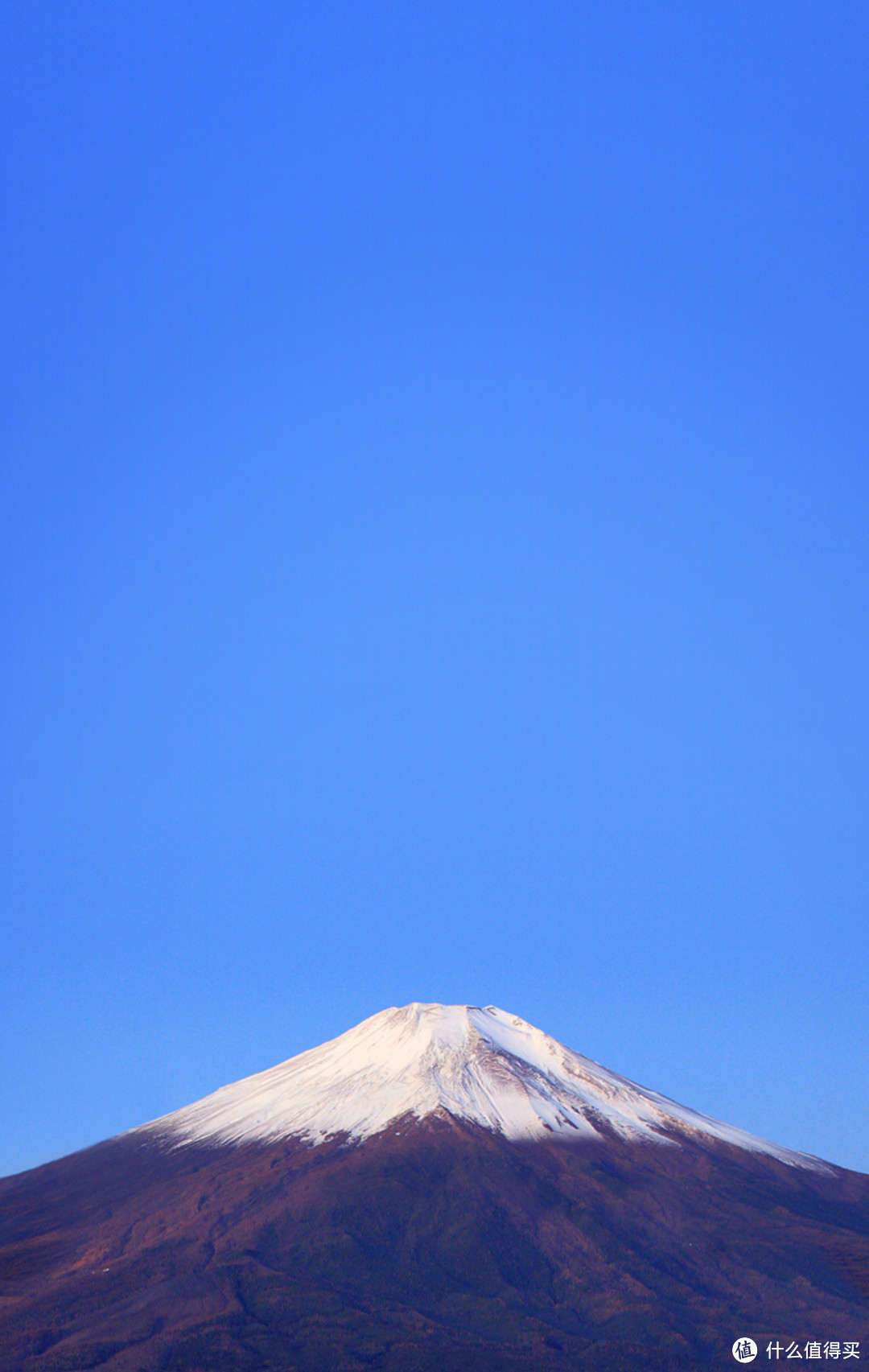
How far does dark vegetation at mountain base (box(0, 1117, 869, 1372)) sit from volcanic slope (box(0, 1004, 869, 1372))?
25 centimetres

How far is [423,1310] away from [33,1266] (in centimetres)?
3730

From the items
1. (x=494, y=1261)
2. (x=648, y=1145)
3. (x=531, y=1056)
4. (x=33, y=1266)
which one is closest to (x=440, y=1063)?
(x=531, y=1056)

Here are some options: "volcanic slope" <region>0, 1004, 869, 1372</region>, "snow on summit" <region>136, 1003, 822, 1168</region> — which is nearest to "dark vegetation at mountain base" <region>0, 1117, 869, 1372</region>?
"volcanic slope" <region>0, 1004, 869, 1372</region>

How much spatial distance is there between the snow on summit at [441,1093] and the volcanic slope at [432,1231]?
39 centimetres

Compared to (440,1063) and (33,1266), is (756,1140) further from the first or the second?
(33,1266)

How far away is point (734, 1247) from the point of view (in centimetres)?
11206

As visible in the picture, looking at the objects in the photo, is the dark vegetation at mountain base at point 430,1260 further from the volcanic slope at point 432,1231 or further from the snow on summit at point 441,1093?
the snow on summit at point 441,1093

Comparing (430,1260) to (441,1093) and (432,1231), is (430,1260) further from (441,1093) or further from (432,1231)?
(441,1093)

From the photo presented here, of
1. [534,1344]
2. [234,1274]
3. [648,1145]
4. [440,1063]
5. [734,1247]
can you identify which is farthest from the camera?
[440,1063]

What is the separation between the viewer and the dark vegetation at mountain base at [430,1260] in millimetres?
92938

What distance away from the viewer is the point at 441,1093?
136 meters

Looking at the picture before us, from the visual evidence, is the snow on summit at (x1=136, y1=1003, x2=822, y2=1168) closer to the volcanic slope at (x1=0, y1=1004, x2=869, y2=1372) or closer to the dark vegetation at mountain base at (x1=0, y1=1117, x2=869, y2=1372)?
the volcanic slope at (x1=0, y1=1004, x2=869, y2=1372)

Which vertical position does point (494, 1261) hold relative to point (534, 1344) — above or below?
above

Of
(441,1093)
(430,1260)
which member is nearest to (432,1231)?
(430,1260)
